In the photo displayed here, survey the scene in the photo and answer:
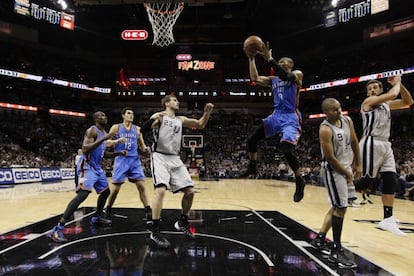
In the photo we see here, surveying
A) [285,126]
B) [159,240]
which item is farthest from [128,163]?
[285,126]

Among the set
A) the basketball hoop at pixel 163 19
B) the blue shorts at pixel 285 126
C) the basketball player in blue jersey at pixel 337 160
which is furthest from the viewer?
the basketball hoop at pixel 163 19

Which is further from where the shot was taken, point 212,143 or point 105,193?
point 212,143

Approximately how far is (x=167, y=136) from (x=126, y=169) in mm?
1652

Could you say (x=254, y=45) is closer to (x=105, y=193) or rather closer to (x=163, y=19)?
(x=105, y=193)

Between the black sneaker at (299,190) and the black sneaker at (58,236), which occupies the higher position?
the black sneaker at (299,190)

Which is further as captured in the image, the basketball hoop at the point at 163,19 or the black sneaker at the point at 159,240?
the basketball hoop at the point at 163,19

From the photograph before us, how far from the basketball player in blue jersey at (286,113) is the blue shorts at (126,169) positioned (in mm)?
2693

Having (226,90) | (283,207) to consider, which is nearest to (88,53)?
(226,90)

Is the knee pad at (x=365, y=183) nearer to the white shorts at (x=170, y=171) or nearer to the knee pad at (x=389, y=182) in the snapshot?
the knee pad at (x=389, y=182)

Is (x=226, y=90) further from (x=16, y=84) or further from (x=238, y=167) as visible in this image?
(x=16, y=84)

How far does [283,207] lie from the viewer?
919cm

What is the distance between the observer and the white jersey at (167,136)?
522 centimetres

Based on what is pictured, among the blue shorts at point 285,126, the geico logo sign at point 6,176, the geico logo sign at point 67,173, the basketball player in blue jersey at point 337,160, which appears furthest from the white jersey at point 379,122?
the geico logo sign at point 67,173

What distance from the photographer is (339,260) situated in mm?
3980
